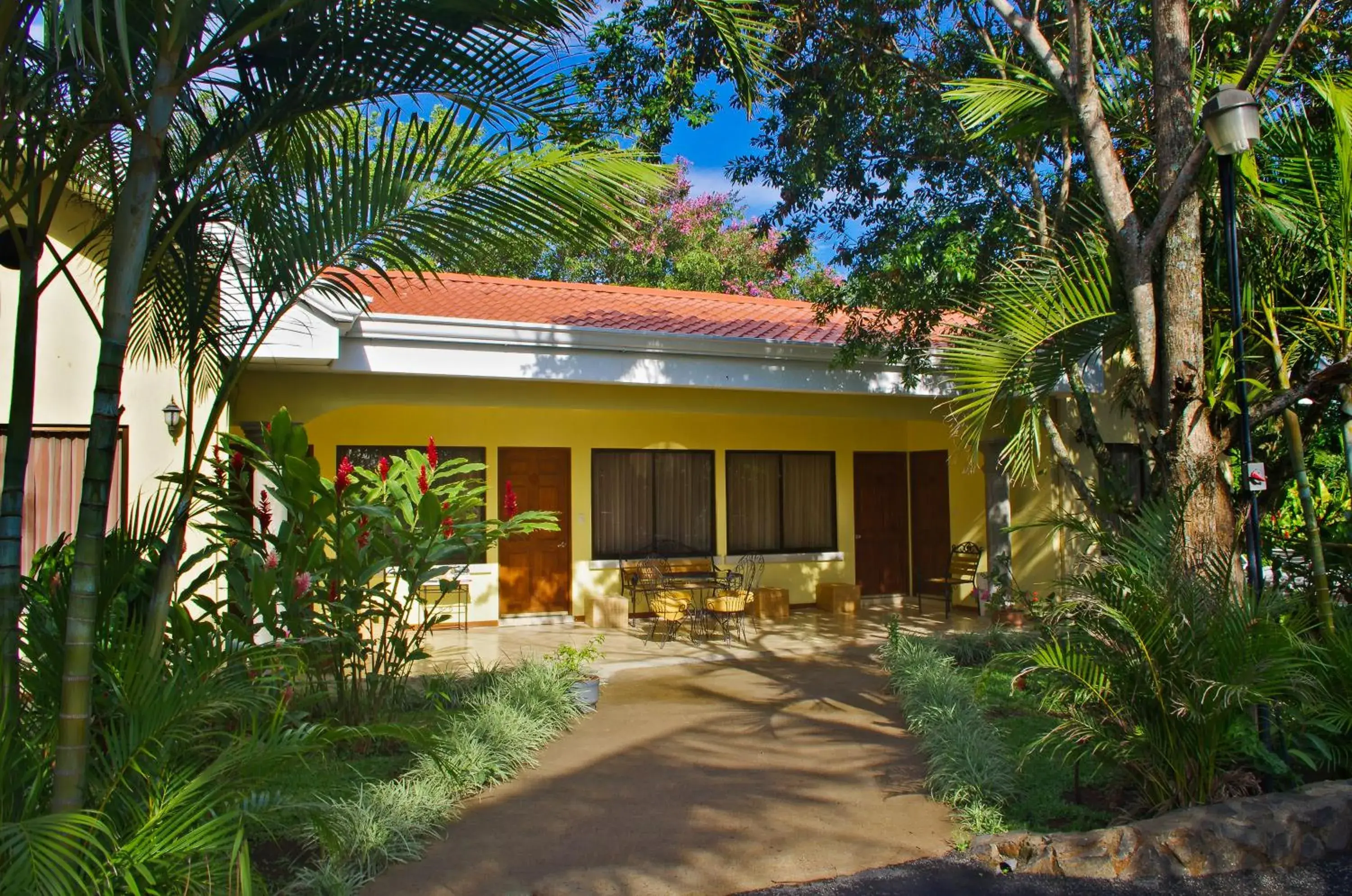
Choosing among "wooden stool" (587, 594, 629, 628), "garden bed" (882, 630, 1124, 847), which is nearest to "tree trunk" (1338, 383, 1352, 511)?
"garden bed" (882, 630, 1124, 847)

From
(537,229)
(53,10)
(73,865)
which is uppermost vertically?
(53,10)

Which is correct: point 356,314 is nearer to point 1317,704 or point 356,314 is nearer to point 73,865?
point 73,865

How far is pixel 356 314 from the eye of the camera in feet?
27.4

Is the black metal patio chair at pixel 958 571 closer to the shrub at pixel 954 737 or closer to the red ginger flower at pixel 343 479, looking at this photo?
the shrub at pixel 954 737

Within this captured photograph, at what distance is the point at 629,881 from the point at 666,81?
6.20 m

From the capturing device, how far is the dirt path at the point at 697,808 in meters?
4.42

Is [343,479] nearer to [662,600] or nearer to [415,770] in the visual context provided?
[415,770]

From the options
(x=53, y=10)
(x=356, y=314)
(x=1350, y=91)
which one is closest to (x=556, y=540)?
(x=356, y=314)

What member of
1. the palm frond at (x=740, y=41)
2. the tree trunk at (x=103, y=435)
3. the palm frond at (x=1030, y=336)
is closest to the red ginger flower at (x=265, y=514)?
the tree trunk at (x=103, y=435)

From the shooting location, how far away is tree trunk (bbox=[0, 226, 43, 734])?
3.15 metres

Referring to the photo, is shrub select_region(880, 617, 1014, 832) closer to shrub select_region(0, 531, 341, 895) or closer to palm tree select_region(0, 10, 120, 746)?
shrub select_region(0, 531, 341, 895)

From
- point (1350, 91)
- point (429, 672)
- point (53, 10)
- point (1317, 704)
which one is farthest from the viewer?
point (429, 672)

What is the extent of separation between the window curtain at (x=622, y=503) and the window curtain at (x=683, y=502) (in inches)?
3.8

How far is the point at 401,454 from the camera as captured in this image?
11.8m
